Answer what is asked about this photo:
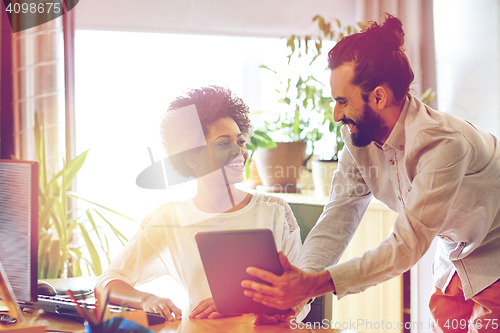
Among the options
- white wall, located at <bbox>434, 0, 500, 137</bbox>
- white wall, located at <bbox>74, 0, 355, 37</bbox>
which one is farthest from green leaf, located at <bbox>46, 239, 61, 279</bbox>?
white wall, located at <bbox>434, 0, 500, 137</bbox>

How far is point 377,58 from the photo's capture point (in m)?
1.11

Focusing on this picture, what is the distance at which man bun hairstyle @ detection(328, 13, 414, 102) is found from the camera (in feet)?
3.64

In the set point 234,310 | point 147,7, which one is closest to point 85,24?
point 147,7

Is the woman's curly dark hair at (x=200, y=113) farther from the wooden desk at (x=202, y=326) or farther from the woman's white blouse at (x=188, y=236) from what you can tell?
the wooden desk at (x=202, y=326)

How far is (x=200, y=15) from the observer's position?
2414mm

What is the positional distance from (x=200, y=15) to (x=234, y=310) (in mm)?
1940

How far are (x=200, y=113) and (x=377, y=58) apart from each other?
1.87 ft

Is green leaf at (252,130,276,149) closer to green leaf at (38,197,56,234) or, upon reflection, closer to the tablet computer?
green leaf at (38,197,56,234)

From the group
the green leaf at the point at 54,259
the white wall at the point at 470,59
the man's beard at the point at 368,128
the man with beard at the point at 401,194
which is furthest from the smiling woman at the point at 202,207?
the white wall at the point at 470,59

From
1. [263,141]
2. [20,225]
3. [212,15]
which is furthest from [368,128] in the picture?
[212,15]

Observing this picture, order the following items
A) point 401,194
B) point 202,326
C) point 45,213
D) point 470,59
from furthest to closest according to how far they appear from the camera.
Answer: point 470,59
point 45,213
point 401,194
point 202,326

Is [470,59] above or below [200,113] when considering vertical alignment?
above

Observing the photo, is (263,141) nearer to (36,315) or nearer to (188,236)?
(188,236)

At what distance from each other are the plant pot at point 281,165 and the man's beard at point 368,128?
0.97 metres
